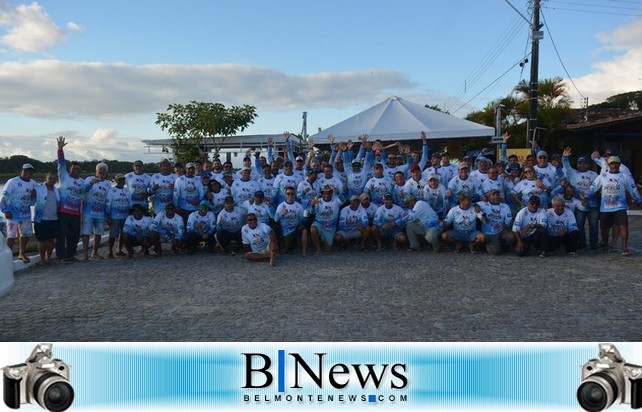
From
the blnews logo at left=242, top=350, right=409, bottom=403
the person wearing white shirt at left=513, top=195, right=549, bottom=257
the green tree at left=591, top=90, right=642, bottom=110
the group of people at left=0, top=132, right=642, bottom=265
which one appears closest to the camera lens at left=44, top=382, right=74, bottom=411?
the blnews logo at left=242, top=350, right=409, bottom=403

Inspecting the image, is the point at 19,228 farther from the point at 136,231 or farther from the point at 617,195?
the point at 617,195

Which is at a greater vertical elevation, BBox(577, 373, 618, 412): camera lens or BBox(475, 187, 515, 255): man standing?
BBox(475, 187, 515, 255): man standing

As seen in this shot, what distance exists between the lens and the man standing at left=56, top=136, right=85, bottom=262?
9.41m

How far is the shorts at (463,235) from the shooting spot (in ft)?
31.5

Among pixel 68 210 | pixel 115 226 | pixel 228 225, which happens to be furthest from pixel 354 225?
pixel 68 210

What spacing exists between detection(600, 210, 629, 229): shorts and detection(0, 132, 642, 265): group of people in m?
0.02

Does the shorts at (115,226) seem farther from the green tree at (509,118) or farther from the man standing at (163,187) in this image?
the green tree at (509,118)

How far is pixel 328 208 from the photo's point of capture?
32.8 ft

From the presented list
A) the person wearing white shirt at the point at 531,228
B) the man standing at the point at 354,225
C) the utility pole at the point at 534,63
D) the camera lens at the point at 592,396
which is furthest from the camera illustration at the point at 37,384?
the utility pole at the point at 534,63

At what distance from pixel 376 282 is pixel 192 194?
455cm

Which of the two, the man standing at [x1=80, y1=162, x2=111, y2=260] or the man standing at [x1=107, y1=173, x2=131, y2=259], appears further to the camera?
the man standing at [x1=107, y1=173, x2=131, y2=259]

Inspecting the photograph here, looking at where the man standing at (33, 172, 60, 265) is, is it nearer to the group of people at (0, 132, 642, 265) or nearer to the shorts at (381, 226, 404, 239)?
the group of people at (0, 132, 642, 265)

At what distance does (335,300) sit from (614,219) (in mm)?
6136

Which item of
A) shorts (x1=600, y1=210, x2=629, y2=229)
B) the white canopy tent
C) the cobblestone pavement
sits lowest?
the cobblestone pavement
